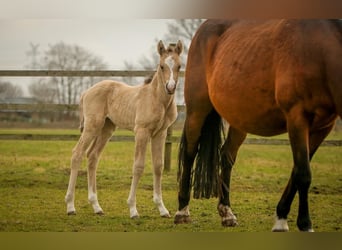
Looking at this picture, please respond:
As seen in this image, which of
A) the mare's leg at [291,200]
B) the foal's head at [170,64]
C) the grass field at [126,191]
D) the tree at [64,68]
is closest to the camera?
the mare's leg at [291,200]

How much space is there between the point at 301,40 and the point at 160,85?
3.31ft

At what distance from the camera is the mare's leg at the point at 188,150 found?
354cm

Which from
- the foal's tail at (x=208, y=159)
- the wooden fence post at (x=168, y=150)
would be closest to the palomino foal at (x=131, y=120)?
the wooden fence post at (x=168, y=150)

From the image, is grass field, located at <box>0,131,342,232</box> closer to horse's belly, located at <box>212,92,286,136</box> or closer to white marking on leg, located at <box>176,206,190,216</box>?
white marking on leg, located at <box>176,206,190,216</box>

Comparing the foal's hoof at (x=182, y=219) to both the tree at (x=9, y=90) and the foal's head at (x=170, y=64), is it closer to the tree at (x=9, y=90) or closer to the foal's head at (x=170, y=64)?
the foal's head at (x=170, y=64)

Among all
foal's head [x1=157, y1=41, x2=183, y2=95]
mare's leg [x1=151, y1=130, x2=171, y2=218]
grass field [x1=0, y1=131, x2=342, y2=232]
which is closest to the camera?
foal's head [x1=157, y1=41, x2=183, y2=95]

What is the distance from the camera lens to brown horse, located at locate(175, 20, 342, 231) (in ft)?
9.71

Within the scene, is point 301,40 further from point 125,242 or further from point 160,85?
point 125,242

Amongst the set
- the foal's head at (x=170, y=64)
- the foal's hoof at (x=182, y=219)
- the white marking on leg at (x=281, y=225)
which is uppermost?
the foal's head at (x=170, y=64)

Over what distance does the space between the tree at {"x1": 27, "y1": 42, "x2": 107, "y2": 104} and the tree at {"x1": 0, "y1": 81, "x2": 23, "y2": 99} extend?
0.30ft

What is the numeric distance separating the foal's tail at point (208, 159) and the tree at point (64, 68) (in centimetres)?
87

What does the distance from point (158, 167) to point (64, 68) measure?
3.39 ft

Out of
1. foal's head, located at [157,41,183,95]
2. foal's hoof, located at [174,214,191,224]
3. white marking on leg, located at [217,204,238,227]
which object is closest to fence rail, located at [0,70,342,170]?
foal's head, located at [157,41,183,95]

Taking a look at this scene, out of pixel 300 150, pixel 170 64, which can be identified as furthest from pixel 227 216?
pixel 170 64
